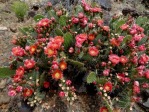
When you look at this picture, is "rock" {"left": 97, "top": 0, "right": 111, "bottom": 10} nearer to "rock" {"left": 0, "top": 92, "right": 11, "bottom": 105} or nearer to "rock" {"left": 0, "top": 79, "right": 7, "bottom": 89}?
"rock" {"left": 0, "top": 79, "right": 7, "bottom": 89}

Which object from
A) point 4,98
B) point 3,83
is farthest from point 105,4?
point 4,98

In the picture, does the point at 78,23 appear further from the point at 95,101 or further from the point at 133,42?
the point at 95,101

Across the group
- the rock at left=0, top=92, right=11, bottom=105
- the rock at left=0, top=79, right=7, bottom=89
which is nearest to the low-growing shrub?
the rock at left=0, top=79, right=7, bottom=89

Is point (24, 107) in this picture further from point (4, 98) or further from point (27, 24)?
point (27, 24)

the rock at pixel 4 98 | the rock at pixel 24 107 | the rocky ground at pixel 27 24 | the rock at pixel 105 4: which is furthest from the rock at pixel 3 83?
the rock at pixel 105 4

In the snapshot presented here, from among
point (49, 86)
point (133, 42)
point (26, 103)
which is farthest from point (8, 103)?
point (133, 42)

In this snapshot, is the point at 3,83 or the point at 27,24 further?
the point at 27,24

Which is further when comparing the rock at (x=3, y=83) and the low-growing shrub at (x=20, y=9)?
the low-growing shrub at (x=20, y=9)

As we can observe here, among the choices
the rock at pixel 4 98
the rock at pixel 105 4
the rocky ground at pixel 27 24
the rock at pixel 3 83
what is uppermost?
the rock at pixel 105 4

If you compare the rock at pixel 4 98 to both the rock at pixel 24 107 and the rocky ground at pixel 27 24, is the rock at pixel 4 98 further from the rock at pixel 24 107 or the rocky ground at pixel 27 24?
the rock at pixel 24 107
